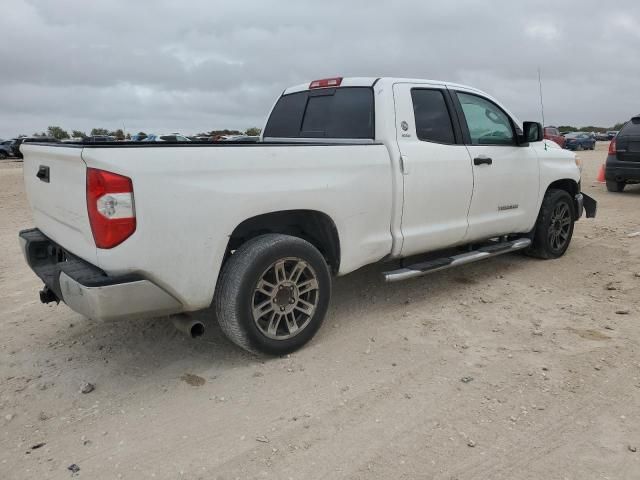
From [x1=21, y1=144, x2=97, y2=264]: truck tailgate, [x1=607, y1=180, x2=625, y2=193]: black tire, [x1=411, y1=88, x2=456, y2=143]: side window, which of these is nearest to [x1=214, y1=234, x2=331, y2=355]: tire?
[x1=21, y1=144, x2=97, y2=264]: truck tailgate

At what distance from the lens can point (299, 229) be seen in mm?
3990

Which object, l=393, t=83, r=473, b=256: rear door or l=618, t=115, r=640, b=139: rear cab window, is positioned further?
l=618, t=115, r=640, b=139: rear cab window

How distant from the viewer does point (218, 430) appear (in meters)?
2.89

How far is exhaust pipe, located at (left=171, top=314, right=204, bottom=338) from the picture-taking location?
332cm

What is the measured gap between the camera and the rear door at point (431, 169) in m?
4.25

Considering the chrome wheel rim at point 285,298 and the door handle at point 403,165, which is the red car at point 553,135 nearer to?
the door handle at point 403,165

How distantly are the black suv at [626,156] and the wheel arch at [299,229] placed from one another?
366 inches

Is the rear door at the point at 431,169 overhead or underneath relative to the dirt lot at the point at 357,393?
overhead

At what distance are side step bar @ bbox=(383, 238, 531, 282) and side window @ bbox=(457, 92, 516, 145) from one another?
981 mm

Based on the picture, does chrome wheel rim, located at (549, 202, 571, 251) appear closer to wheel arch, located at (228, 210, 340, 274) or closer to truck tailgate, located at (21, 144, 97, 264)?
wheel arch, located at (228, 210, 340, 274)

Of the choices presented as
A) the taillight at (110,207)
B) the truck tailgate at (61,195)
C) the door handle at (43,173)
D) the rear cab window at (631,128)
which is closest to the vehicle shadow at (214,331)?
the truck tailgate at (61,195)

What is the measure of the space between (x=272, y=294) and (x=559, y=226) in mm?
3933

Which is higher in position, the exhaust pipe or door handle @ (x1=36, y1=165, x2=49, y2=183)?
door handle @ (x1=36, y1=165, x2=49, y2=183)

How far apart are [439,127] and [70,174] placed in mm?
2911
